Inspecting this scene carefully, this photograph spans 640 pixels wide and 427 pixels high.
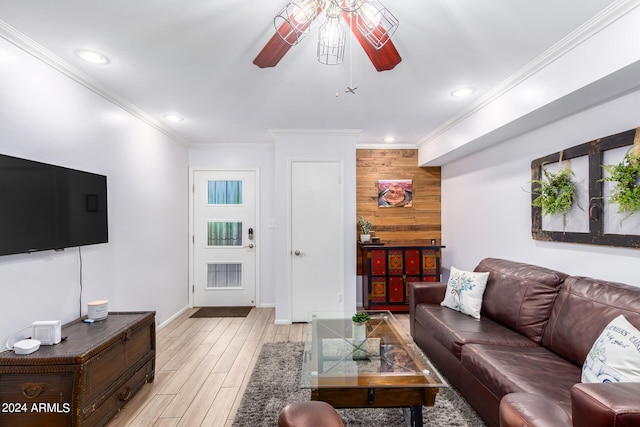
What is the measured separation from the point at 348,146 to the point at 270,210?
1.57m

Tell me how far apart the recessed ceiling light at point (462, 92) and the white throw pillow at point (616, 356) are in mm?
1969

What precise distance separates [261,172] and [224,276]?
5.56 ft

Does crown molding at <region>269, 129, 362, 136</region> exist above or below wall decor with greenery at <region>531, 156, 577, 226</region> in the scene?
above

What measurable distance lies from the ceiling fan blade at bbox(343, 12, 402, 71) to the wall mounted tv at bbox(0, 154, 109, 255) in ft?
6.82

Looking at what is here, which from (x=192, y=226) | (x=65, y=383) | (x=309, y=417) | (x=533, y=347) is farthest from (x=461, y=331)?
(x=192, y=226)

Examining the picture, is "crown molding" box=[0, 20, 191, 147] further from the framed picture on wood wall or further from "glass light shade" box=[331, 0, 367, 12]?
the framed picture on wood wall

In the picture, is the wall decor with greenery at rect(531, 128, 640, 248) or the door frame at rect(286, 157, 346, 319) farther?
the door frame at rect(286, 157, 346, 319)

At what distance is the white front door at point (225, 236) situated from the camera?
4742 millimetres

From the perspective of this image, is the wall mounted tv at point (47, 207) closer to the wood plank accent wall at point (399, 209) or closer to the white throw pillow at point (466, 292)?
the white throw pillow at point (466, 292)

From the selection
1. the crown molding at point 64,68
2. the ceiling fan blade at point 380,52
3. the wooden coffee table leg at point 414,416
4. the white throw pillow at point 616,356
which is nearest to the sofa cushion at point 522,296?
the white throw pillow at point 616,356

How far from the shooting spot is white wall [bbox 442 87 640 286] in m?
2.11

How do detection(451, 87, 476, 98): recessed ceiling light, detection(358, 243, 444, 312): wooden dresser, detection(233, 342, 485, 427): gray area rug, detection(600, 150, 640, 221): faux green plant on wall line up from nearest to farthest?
detection(600, 150, 640, 221): faux green plant on wall, detection(233, 342, 485, 427): gray area rug, detection(451, 87, 476, 98): recessed ceiling light, detection(358, 243, 444, 312): wooden dresser

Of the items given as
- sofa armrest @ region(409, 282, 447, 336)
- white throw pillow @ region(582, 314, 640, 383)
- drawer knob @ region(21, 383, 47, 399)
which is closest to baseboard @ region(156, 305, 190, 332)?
drawer knob @ region(21, 383, 47, 399)

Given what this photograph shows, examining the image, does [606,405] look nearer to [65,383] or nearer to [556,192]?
[556,192]
